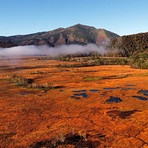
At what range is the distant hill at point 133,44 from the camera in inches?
6821

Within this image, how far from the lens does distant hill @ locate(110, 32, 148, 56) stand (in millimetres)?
173250

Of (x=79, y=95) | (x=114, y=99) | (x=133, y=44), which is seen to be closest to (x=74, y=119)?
(x=114, y=99)

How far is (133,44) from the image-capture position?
17988cm

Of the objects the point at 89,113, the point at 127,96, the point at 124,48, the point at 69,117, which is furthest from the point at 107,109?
the point at 124,48

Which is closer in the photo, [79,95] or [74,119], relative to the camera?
[74,119]

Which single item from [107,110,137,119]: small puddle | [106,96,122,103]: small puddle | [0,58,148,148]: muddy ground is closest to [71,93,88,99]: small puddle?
[0,58,148,148]: muddy ground

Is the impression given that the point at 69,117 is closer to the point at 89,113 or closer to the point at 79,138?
the point at 89,113

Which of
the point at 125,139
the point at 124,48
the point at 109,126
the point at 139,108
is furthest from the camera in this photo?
the point at 124,48

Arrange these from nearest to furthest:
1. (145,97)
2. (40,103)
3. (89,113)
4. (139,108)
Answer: (89,113) → (139,108) → (40,103) → (145,97)

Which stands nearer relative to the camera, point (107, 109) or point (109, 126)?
point (109, 126)

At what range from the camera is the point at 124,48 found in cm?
18388

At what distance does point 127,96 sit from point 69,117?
47.5ft

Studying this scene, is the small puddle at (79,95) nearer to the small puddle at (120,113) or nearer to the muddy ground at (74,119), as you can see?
the muddy ground at (74,119)

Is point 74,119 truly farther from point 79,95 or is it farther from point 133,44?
point 133,44
